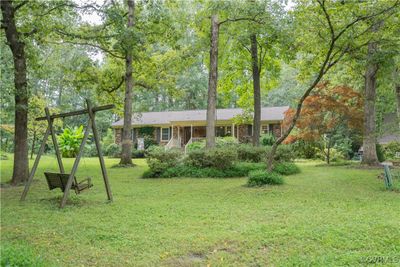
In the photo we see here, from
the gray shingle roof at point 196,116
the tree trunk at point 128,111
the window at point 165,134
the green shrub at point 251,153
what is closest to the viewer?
the green shrub at point 251,153

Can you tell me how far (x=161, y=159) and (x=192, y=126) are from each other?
16.7 m

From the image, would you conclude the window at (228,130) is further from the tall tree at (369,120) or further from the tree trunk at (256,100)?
the tall tree at (369,120)

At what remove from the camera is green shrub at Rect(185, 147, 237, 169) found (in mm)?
12492

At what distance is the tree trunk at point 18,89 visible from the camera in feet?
32.9

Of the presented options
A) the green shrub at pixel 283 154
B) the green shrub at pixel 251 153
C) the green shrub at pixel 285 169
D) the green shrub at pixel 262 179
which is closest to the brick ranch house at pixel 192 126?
the green shrub at pixel 251 153

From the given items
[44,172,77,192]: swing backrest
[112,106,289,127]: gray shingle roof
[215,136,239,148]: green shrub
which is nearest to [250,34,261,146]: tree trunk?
[215,136,239,148]: green shrub

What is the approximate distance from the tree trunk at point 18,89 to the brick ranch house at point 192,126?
16859mm

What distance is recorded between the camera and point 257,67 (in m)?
17.4

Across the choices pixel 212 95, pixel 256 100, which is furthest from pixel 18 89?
pixel 256 100

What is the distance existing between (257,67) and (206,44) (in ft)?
9.26

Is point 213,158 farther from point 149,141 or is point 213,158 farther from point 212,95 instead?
point 149,141

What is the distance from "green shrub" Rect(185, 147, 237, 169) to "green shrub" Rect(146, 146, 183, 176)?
1.74ft

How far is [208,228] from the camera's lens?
5363mm

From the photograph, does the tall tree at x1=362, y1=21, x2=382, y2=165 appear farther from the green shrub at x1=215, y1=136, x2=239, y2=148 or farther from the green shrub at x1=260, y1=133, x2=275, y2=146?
the green shrub at x1=260, y1=133, x2=275, y2=146
